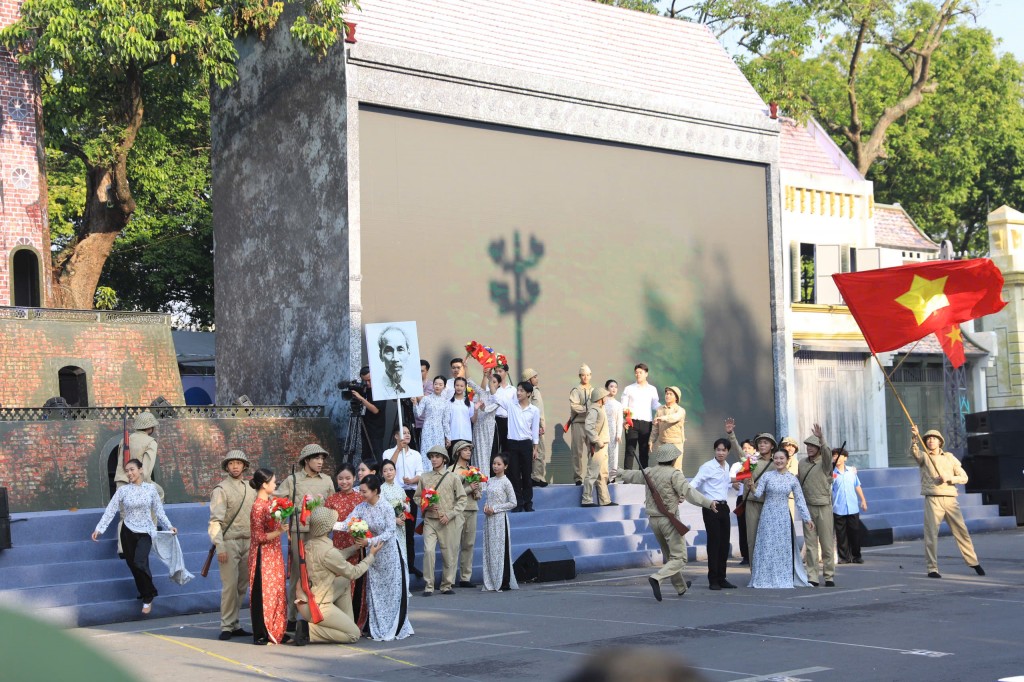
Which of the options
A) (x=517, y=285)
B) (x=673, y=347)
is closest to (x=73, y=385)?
(x=517, y=285)

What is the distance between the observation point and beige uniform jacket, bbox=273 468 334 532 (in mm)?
12297

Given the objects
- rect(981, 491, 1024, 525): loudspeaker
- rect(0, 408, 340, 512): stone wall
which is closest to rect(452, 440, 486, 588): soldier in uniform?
rect(0, 408, 340, 512): stone wall

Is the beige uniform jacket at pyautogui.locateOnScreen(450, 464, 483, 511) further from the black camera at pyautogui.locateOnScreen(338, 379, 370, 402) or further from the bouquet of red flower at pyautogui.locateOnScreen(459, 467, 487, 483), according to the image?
the black camera at pyautogui.locateOnScreen(338, 379, 370, 402)

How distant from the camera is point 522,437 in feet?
58.5

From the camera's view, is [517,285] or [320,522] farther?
[517,285]

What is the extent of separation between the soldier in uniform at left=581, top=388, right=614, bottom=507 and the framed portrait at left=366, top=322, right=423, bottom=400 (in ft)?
8.67

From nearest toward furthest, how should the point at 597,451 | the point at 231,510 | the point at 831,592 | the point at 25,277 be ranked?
the point at 231,510, the point at 831,592, the point at 597,451, the point at 25,277

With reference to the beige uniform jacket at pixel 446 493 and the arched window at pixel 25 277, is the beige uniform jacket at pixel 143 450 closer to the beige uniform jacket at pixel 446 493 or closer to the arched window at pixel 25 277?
the beige uniform jacket at pixel 446 493

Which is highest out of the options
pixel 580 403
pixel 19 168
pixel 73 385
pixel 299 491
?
pixel 19 168

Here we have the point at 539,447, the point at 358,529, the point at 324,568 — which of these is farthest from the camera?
the point at 539,447

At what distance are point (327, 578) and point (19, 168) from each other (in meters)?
11.9

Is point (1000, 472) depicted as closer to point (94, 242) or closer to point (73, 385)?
point (73, 385)

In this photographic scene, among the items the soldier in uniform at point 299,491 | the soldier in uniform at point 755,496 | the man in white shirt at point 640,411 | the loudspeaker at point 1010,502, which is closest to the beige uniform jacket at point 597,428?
the man in white shirt at point 640,411

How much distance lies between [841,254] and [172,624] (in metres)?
20.0
